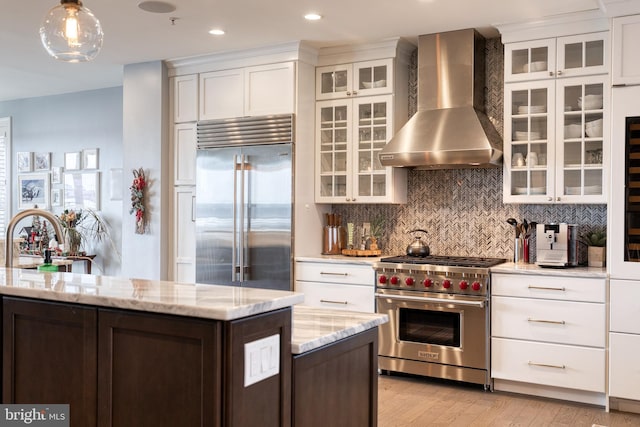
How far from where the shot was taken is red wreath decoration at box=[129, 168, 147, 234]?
560 cm

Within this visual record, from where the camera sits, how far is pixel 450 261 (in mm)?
4500

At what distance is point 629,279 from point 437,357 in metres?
1.37

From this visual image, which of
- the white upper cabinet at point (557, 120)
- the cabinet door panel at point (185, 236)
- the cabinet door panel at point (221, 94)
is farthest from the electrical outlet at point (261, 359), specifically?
the cabinet door panel at point (185, 236)

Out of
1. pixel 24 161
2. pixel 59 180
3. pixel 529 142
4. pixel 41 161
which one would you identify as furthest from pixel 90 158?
pixel 529 142

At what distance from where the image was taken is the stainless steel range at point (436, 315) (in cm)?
429

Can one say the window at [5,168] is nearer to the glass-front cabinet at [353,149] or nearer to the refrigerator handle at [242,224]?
the refrigerator handle at [242,224]

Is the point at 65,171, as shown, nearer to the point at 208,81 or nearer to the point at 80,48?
the point at 208,81

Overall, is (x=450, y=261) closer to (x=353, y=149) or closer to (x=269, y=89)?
(x=353, y=149)

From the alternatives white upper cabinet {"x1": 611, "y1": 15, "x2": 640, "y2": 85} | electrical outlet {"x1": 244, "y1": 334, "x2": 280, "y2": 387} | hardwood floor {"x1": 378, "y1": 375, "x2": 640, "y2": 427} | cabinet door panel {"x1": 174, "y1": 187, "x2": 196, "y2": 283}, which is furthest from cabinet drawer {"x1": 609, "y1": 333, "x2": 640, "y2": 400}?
cabinet door panel {"x1": 174, "y1": 187, "x2": 196, "y2": 283}

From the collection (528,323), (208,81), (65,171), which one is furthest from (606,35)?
(65,171)

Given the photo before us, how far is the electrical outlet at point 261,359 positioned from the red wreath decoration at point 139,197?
4.14 m

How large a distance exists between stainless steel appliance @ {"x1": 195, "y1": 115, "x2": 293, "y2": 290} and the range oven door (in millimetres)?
887

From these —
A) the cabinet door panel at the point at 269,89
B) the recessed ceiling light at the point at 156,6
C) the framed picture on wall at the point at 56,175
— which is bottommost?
the framed picture on wall at the point at 56,175

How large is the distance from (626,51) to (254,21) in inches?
94.2
